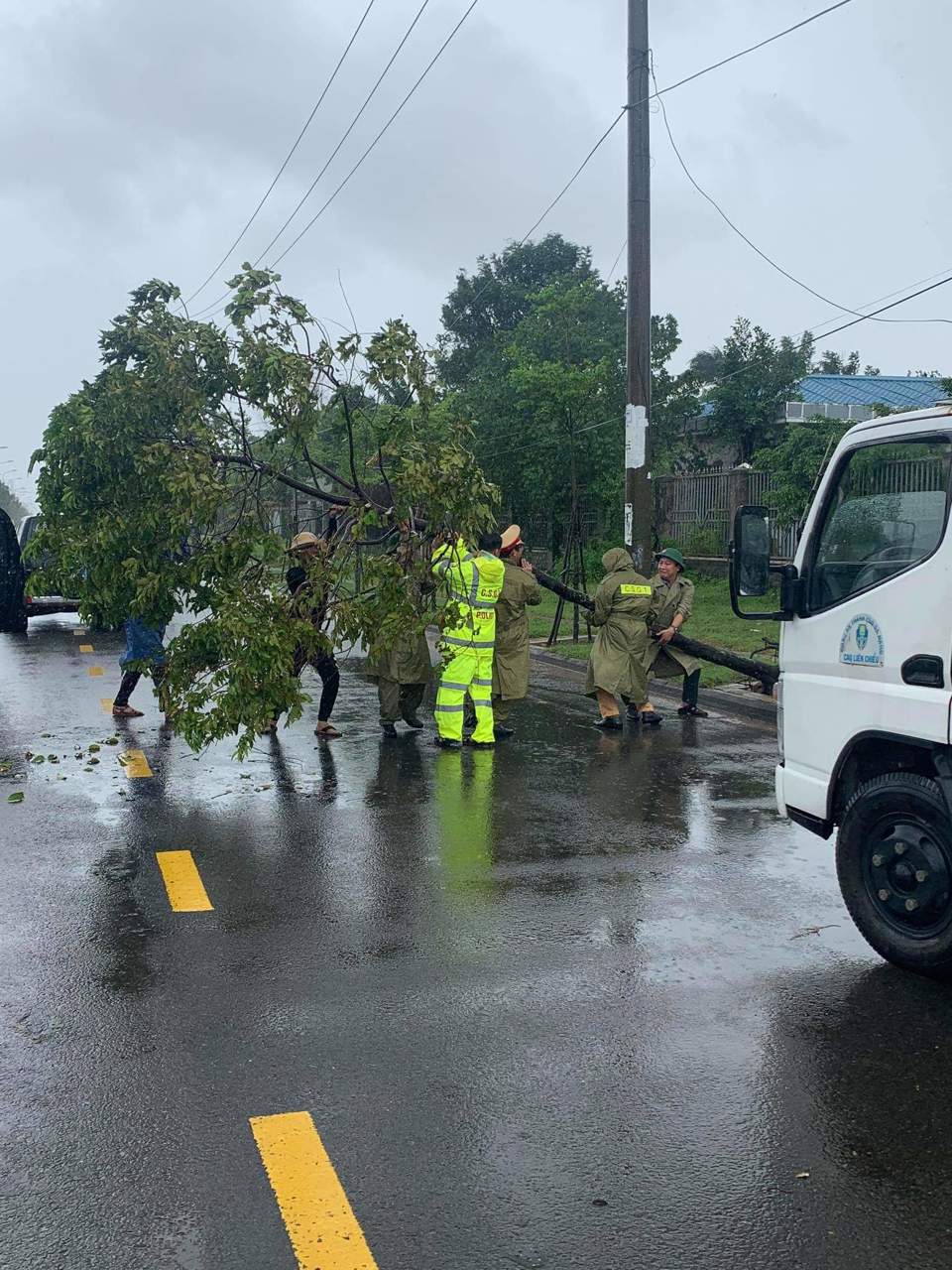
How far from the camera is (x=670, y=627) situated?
39.0 feet

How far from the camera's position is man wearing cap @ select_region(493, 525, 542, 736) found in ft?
36.0

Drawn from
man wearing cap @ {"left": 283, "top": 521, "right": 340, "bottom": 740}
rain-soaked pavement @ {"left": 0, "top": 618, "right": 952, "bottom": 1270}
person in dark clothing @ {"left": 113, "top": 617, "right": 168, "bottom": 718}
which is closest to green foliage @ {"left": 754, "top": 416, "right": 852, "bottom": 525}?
person in dark clothing @ {"left": 113, "top": 617, "right": 168, "bottom": 718}

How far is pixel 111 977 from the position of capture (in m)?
5.06

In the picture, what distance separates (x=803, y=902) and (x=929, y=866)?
4.02 ft

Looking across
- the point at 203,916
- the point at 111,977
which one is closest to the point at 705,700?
the point at 203,916

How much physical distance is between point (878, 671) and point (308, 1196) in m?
2.97

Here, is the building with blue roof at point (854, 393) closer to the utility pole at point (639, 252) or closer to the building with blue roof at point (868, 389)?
the building with blue roof at point (868, 389)

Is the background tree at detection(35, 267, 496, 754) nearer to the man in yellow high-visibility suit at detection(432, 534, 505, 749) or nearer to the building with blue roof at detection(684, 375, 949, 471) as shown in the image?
the man in yellow high-visibility suit at detection(432, 534, 505, 749)

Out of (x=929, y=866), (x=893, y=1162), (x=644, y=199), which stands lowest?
(x=893, y=1162)

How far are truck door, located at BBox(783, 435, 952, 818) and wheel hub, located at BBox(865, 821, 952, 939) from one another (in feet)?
1.25

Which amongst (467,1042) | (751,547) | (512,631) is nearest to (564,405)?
(512,631)

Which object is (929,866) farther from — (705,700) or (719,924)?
(705,700)

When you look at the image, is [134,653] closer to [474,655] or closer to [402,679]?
[402,679]

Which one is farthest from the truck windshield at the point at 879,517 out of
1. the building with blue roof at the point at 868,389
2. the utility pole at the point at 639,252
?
the building with blue roof at the point at 868,389
